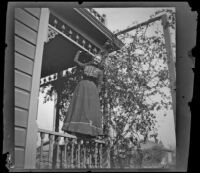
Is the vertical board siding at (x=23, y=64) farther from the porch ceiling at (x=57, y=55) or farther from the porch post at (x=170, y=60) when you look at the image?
the porch post at (x=170, y=60)

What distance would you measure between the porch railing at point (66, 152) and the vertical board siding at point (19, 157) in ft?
0.45

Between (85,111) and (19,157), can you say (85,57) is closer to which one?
(85,111)

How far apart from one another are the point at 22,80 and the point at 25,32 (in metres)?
0.43

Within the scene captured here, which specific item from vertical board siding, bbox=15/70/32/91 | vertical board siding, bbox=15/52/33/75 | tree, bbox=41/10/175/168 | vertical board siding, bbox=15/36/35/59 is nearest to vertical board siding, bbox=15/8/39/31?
vertical board siding, bbox=15/36/35/59

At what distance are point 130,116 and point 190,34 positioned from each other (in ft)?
3.06

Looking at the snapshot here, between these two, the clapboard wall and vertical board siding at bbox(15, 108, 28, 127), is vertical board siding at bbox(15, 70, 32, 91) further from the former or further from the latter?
vertical board siding at bbox(15, 108, 28, 127)

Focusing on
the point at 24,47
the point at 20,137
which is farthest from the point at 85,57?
the point at 20,137

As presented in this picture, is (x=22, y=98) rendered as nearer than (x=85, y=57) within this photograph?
Yes

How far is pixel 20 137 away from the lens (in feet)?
6.88

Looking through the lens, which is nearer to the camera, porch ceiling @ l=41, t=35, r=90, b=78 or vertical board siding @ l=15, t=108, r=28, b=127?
vertical board siding @ l=15, t=108, r=28, b=127

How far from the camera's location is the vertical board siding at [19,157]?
2.04 metres

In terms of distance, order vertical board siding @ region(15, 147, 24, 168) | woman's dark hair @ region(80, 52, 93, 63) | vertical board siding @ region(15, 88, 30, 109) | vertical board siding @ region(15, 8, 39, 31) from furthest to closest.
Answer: woman's dark hair @ region(80, 52, 93, 63)
vertical board siding @ region(15, 8, 39, 31)
vertical board siding @ region(15, 88, 30, 109)
vertical board siding @ region(15, 147, 24, 168)

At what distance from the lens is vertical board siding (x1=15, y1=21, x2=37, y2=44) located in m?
2.24

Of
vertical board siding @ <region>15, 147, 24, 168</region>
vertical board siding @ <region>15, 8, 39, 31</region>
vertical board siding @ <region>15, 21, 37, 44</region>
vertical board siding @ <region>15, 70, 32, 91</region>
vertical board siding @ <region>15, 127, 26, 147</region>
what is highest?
vertical board siding @ <region>15, 8, 39, 31</region>
